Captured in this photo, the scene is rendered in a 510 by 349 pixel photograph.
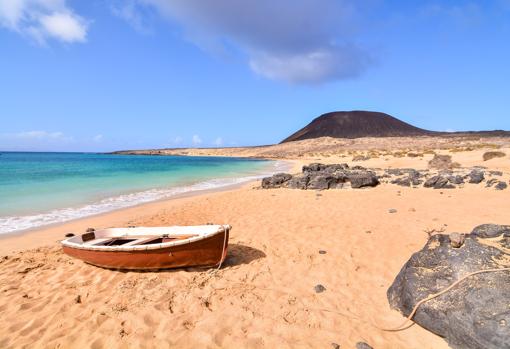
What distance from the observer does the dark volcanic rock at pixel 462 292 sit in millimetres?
3643

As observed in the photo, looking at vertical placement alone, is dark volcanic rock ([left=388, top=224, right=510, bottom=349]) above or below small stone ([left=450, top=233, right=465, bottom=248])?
below

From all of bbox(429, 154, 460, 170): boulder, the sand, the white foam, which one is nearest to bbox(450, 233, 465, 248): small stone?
the sand

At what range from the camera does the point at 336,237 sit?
8.30 meters

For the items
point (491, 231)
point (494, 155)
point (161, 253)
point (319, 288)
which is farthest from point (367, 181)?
point (494, 155)

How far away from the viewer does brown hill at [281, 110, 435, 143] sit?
461ft

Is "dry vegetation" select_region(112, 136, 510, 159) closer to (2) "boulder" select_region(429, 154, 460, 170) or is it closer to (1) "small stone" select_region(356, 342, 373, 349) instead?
(2) "boulder" select_region(429, 154, 460, 170)

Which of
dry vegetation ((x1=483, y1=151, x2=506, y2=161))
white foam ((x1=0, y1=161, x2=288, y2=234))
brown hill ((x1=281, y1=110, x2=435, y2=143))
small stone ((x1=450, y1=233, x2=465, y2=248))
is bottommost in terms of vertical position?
white foam ((x1=0, y1=161, x2=288, y2=234))

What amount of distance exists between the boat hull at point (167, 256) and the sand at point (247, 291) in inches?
7.4

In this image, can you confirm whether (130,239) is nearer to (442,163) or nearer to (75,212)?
(75,212)

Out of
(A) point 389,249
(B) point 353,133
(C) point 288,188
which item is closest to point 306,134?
(B) point 353,133

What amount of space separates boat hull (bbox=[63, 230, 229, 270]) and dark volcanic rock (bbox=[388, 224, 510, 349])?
3452 mm

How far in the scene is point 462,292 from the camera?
161 inches

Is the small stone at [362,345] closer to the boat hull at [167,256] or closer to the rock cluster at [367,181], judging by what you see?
the boat hull at [167,256]

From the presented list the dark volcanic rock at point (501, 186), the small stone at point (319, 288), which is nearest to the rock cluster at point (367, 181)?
the dark volcanic rock at point (501, 186)
